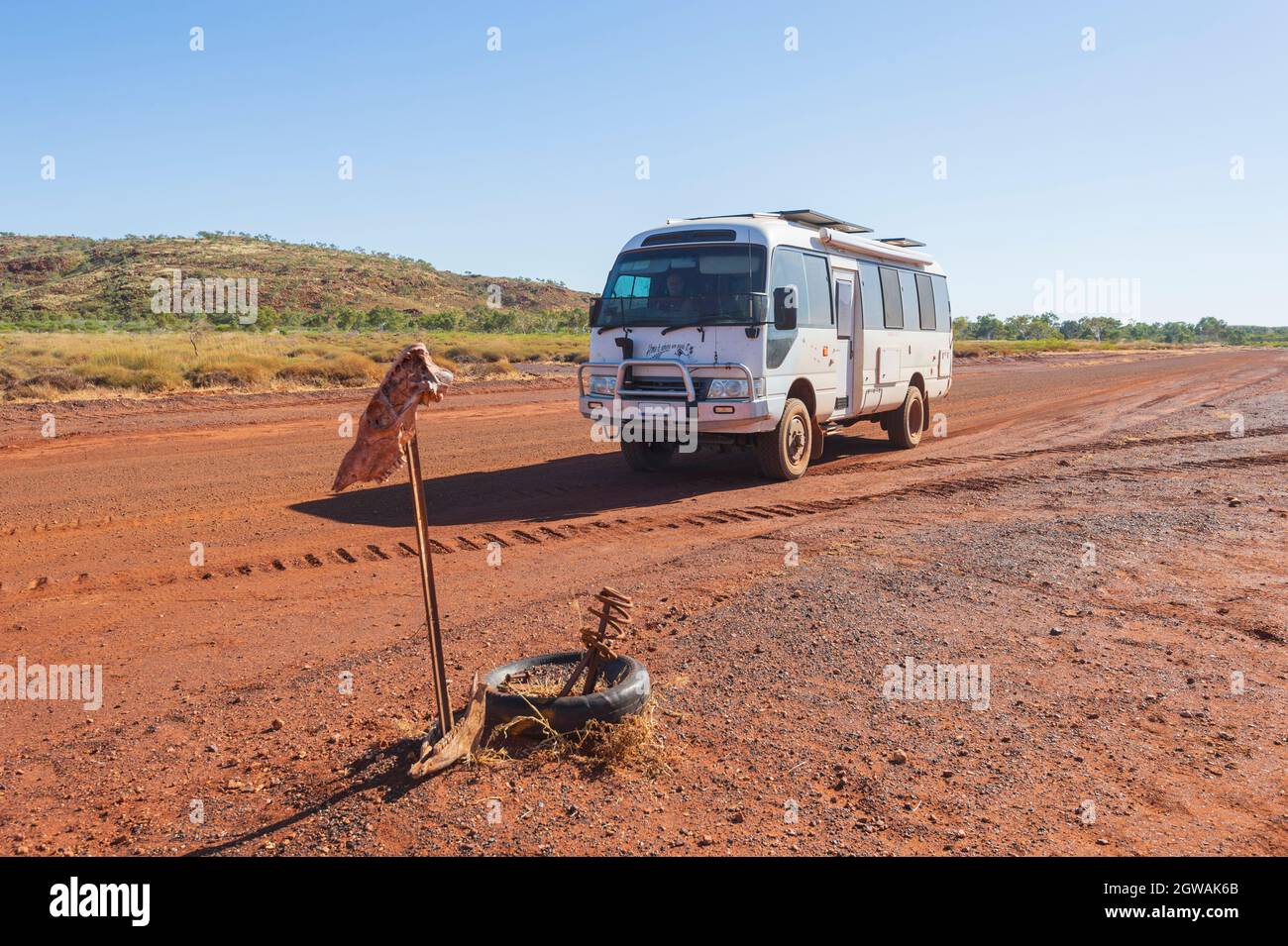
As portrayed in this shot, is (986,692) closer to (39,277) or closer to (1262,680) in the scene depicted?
(1262,680)

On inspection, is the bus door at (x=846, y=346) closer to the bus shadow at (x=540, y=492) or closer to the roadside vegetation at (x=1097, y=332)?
the bus shadow at (x=540, y=492)

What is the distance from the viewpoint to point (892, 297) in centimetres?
1489

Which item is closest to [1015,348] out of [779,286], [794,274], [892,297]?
[892,297]

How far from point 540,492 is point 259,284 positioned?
3071 inches

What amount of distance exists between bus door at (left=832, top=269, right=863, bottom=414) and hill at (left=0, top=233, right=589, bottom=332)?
5246cm

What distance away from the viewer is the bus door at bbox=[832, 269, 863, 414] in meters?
13.1

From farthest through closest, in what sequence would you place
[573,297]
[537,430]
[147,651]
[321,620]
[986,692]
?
[573,297] → [537,430] → [321,620] → [147,651] → [986,692]

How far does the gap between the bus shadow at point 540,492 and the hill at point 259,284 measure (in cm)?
5144

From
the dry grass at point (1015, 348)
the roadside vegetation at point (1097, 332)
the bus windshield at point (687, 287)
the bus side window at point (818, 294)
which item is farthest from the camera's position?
the roadside vegetation at point (1097, 332)

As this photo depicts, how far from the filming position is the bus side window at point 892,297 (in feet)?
48.0

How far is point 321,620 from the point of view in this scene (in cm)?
653

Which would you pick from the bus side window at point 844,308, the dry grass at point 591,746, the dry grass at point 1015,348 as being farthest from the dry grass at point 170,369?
the dry grass at point 1015,348

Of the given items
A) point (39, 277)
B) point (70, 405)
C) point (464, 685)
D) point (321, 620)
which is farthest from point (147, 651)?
point (39, 277)
